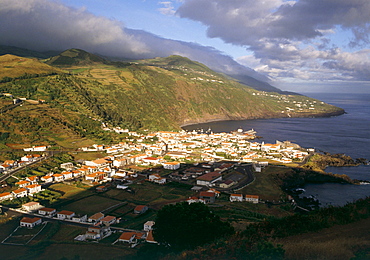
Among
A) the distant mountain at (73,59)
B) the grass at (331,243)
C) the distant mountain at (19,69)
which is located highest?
the distant mountain at (73,59)

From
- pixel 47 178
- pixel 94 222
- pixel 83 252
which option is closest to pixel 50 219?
pixel 94 222

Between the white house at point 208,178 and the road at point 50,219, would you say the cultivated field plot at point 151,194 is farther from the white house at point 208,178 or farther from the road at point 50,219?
the road at point 50,219

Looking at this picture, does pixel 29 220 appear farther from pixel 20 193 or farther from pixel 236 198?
pixel 236 198

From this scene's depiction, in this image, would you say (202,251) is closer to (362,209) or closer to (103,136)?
(362,209)

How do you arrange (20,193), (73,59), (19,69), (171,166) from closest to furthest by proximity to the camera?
(20,193) < (171,166) < (19,69) < (73,59)

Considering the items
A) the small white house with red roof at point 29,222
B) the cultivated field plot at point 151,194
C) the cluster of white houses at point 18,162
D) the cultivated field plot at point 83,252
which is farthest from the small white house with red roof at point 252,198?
the cluster of white houses at point 18,162

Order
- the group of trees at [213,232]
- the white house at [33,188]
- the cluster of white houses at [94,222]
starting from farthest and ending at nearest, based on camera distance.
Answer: the white house at [33,188] < the cluster of white houses at [94,222] < the group of trees at [213,232]

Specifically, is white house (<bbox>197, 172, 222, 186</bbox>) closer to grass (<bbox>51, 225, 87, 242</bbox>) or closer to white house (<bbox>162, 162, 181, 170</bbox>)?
white house (<bbox>162, 162, 181, 170</bbox>)
